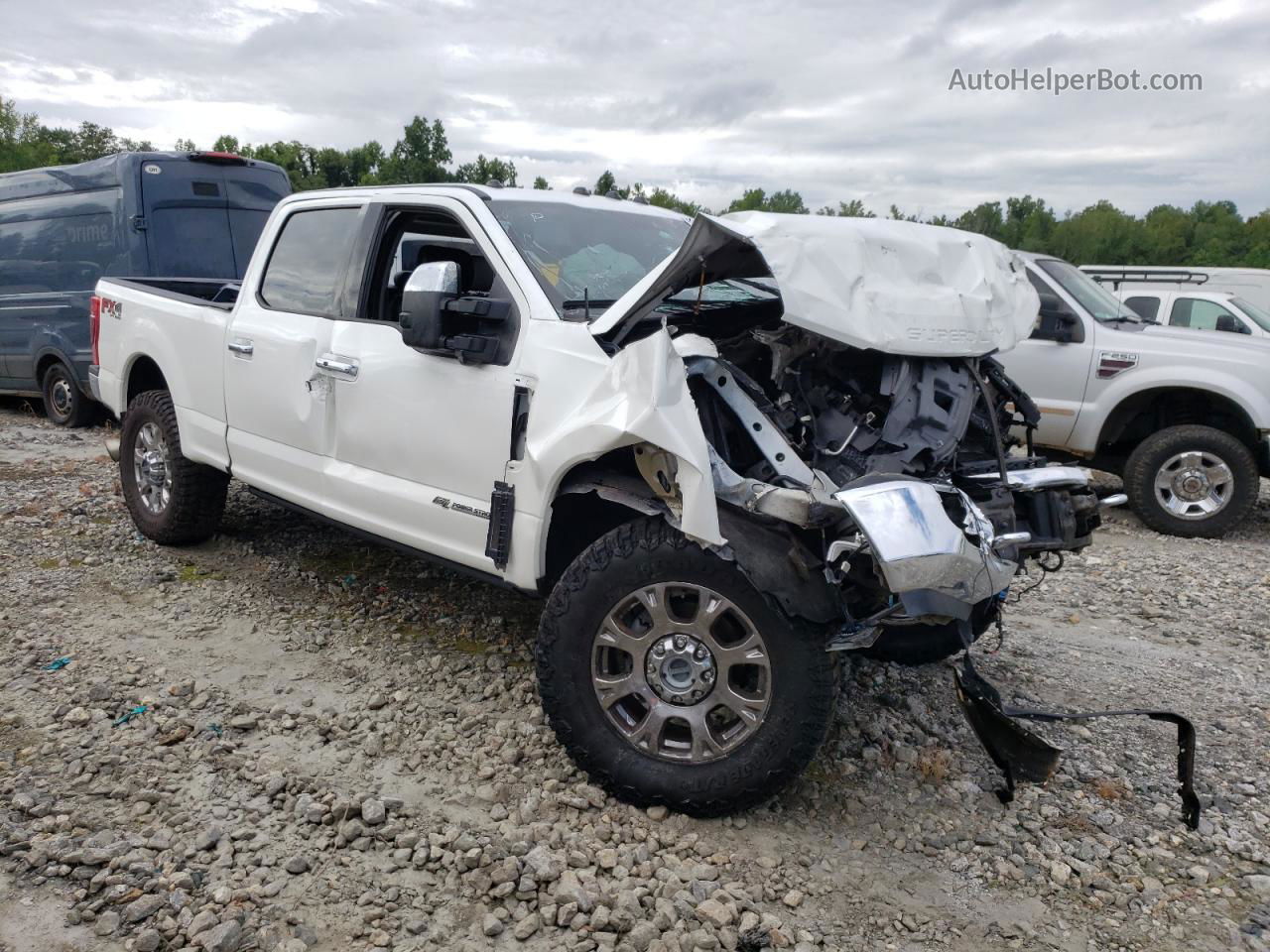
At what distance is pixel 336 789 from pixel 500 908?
0.83 meters

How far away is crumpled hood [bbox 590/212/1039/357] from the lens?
10.0ft

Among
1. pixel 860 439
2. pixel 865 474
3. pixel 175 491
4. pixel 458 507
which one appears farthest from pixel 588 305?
pixel 175 491

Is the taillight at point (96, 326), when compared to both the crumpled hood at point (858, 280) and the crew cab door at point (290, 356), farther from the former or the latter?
the crumpled hood at point (858, 280)

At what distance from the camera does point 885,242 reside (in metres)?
3.33

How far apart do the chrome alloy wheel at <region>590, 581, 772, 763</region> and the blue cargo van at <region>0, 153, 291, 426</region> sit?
715 cm

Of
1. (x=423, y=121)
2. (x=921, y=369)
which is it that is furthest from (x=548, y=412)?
(x=423, y=121)

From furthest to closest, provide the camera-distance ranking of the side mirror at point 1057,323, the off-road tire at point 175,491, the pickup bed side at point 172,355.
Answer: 1. the side mirror at point 1057,323
2. the off-road tire at point 175,491
3. the pickup bed side at point 172,355

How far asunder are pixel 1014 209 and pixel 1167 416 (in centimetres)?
4237

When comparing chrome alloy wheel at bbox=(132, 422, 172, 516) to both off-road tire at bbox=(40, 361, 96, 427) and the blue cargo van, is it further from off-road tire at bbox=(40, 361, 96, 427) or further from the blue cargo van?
off-road tire at bbox=(40, 361, 96, 427)

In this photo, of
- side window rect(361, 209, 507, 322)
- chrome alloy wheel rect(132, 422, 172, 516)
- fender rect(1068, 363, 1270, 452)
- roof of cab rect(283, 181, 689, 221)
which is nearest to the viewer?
roof of cab rect(283, 181, 689, 221)

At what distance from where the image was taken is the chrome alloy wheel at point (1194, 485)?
7.05 meters

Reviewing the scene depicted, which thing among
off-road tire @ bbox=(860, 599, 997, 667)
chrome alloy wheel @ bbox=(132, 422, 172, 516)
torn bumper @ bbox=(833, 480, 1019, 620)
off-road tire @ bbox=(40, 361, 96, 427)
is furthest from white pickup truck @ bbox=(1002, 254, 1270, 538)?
off-road tire @ bbox=(40, 361, 96, 427)

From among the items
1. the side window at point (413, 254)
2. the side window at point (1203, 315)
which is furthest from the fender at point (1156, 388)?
the side window at point (413, 254)

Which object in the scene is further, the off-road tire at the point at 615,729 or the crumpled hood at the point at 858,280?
the crumpled hood at the point at 858,280
